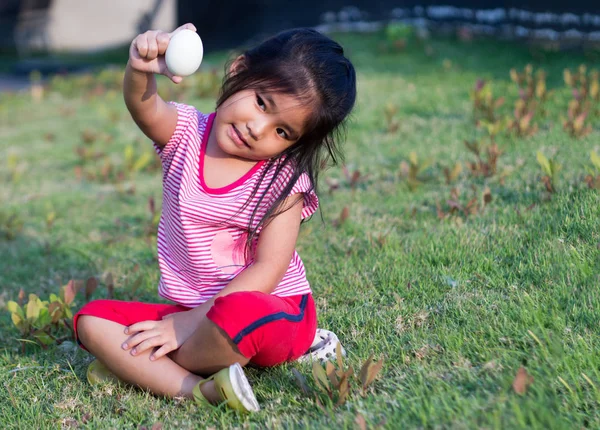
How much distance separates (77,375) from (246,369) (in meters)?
0.65

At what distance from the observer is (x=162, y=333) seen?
7.72 ft

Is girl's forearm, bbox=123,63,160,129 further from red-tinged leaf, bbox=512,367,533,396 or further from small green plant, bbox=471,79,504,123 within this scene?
small green plant, bbox=471,79,504,123

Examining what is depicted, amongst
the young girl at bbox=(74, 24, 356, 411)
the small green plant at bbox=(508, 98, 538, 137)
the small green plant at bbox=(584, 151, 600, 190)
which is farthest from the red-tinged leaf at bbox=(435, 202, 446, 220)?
the small green plant at bbox=(508, 98, 538, 137)

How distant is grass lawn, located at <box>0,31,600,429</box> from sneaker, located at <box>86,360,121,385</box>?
4 centimetres

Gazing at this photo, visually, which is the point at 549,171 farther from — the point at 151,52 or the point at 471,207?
the point at 151,52

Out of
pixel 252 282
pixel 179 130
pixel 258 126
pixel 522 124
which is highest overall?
pixel 258 126

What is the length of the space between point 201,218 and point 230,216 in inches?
4.2

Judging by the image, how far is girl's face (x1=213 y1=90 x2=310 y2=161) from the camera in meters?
2.39

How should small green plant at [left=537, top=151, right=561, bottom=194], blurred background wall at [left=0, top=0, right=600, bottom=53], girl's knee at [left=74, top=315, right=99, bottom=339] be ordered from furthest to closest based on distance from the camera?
1. blurred background wall at [left=0, top=0, right=600, bottom=53]
2. small green plant at [left=537, top=151, right=561, bottom=194]
3. girl's knee at [left=74, top=315, right=99, bottom=339]

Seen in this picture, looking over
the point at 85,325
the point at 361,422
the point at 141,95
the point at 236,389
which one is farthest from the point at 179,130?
the point at 361,422

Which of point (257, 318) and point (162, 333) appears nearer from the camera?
point (257, 318)

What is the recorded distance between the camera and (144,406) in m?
2.29

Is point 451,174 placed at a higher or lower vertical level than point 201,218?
lower

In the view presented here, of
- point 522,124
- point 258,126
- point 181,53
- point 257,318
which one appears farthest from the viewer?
point 522,124
